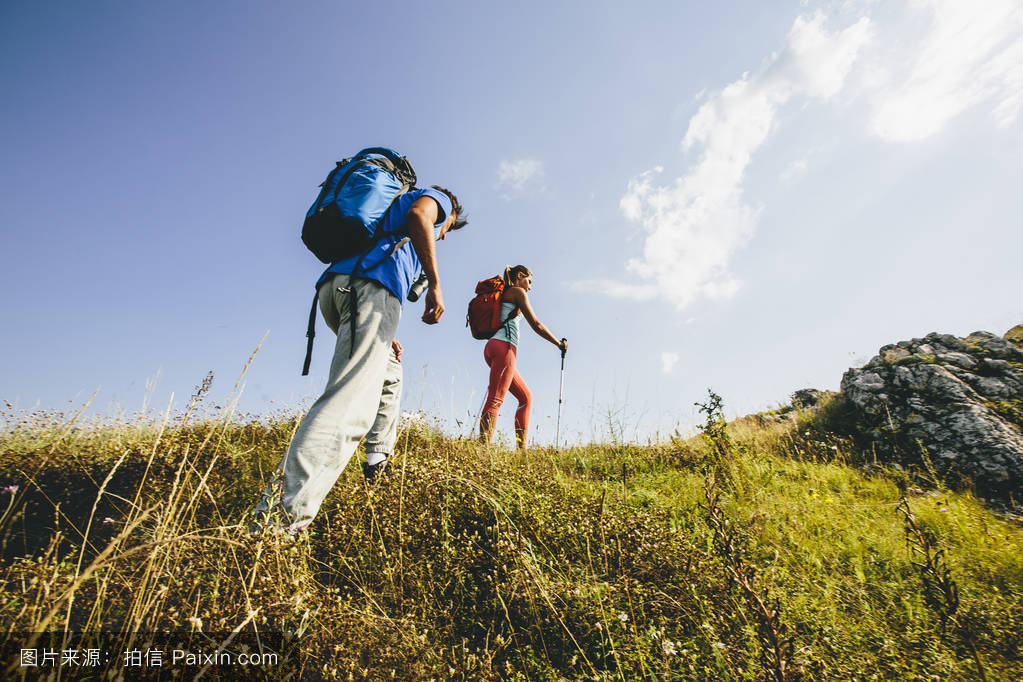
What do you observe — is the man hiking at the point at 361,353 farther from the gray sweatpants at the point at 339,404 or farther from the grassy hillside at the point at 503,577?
the grassy hillside at the point at 503,577

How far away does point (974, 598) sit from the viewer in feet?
7.06

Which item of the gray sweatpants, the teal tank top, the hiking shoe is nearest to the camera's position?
the gray sweatpants

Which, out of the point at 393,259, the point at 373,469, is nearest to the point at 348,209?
the point at 393,259

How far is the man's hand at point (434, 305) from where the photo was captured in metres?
2.75

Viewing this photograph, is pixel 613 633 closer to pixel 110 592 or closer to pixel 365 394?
pixel 365 394

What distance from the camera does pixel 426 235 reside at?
8.35 ft

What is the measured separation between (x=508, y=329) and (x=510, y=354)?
350mm

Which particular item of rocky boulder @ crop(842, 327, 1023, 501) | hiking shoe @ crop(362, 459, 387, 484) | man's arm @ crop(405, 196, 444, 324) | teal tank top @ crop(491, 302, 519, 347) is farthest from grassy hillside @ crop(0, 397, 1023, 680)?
teal tank top @ crop(491, 302, 519, 347)

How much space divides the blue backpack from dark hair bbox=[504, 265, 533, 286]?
306cm

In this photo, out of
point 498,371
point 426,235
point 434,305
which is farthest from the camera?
point 498,371

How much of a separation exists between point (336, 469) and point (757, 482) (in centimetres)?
389

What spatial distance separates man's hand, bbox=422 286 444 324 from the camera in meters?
2.75

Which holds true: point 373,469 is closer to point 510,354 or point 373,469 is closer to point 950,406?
point 510,354

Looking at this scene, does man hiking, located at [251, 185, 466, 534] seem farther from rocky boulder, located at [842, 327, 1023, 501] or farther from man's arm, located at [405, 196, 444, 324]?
rocky boulder, located at [842, 327, 1023, 501]
